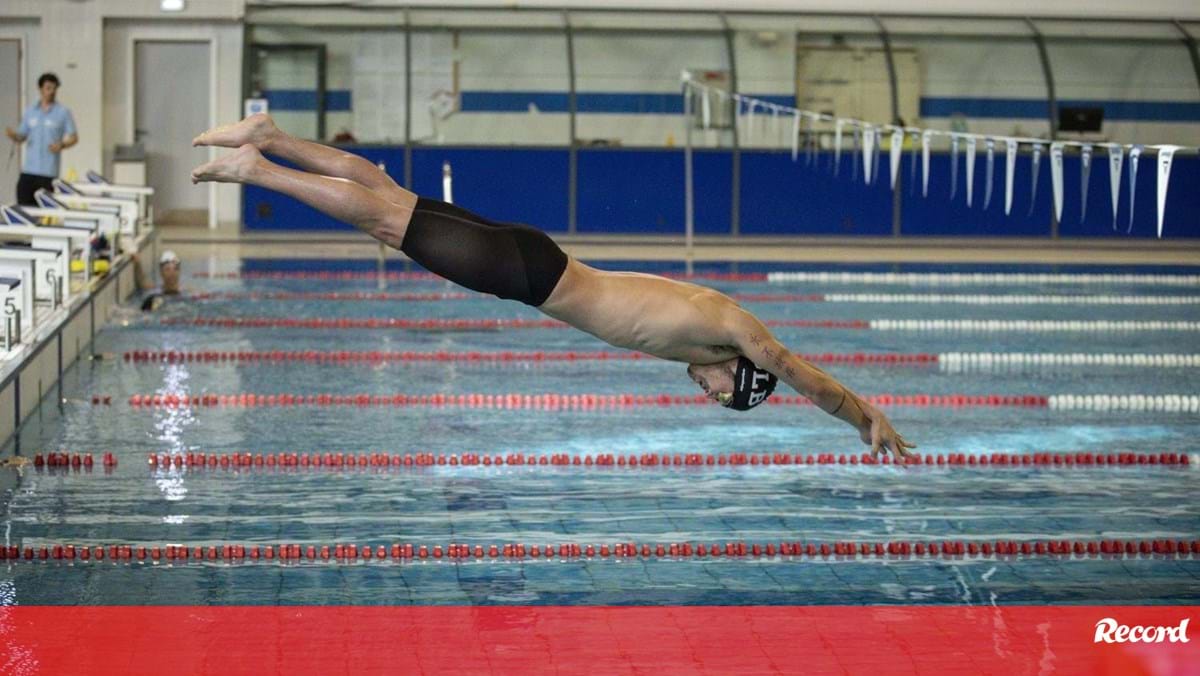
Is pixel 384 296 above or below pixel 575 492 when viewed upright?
above

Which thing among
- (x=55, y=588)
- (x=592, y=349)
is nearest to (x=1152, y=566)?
(x=55, y=588)

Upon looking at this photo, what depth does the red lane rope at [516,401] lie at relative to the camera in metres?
9.80

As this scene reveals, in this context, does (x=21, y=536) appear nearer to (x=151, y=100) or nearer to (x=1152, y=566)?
(x=1152, y=566)

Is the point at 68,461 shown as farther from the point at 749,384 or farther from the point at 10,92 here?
the point at 10,92

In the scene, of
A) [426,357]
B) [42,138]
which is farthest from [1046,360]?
[42,138]

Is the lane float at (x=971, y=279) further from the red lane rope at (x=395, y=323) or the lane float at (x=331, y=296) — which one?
the lane float at (x=331, y=296)

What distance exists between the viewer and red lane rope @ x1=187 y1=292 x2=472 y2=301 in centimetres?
1463

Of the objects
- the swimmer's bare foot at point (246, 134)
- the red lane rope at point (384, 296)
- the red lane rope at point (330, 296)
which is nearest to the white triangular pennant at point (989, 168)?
the red lane rope at point (384, 296)

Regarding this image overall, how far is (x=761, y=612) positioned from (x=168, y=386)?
5674 mm

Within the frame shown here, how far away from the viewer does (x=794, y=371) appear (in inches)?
229

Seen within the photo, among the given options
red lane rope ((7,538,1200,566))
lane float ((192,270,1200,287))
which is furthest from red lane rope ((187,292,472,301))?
red lane rope ((7,538,1200,566))

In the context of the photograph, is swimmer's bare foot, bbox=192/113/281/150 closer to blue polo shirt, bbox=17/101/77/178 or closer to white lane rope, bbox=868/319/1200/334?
white lane rope, bbox=868/319/1200/334

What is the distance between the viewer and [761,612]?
574cm

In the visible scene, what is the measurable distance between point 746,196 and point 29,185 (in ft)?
33.5
